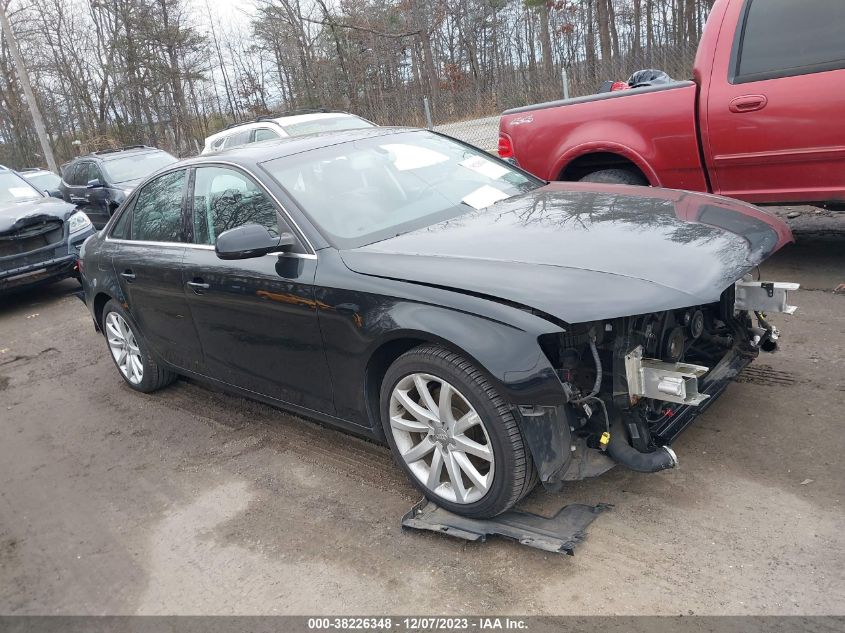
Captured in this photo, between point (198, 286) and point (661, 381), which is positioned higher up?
point (198, 286)

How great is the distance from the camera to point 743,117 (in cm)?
511

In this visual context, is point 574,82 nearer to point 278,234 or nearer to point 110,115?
point 278,234

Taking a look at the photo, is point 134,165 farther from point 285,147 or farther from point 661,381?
point 661,381

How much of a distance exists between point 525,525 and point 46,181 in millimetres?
16807

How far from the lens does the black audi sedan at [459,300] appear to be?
273cm

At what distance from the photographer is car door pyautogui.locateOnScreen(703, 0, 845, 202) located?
481cm

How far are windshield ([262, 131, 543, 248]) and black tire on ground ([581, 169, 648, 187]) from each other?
1617mm

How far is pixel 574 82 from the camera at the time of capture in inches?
606

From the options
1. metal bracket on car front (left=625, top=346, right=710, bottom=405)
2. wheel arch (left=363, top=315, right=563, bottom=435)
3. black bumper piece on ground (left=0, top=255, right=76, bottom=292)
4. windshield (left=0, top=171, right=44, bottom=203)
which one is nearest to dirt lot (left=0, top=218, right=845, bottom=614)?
metal bracket on car front (left=625, top=346, right=710, bottom=405)

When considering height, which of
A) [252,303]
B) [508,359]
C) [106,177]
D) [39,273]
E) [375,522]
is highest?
[106,177]

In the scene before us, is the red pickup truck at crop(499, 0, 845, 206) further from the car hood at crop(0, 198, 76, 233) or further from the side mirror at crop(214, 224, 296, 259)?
the car hood at crop(0, 198, 76, 233)

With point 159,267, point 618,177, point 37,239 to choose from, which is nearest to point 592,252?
Answer: point 159,267

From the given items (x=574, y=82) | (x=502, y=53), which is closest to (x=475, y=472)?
(x=574, y=82)

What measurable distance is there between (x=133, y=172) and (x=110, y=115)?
1098 inches
